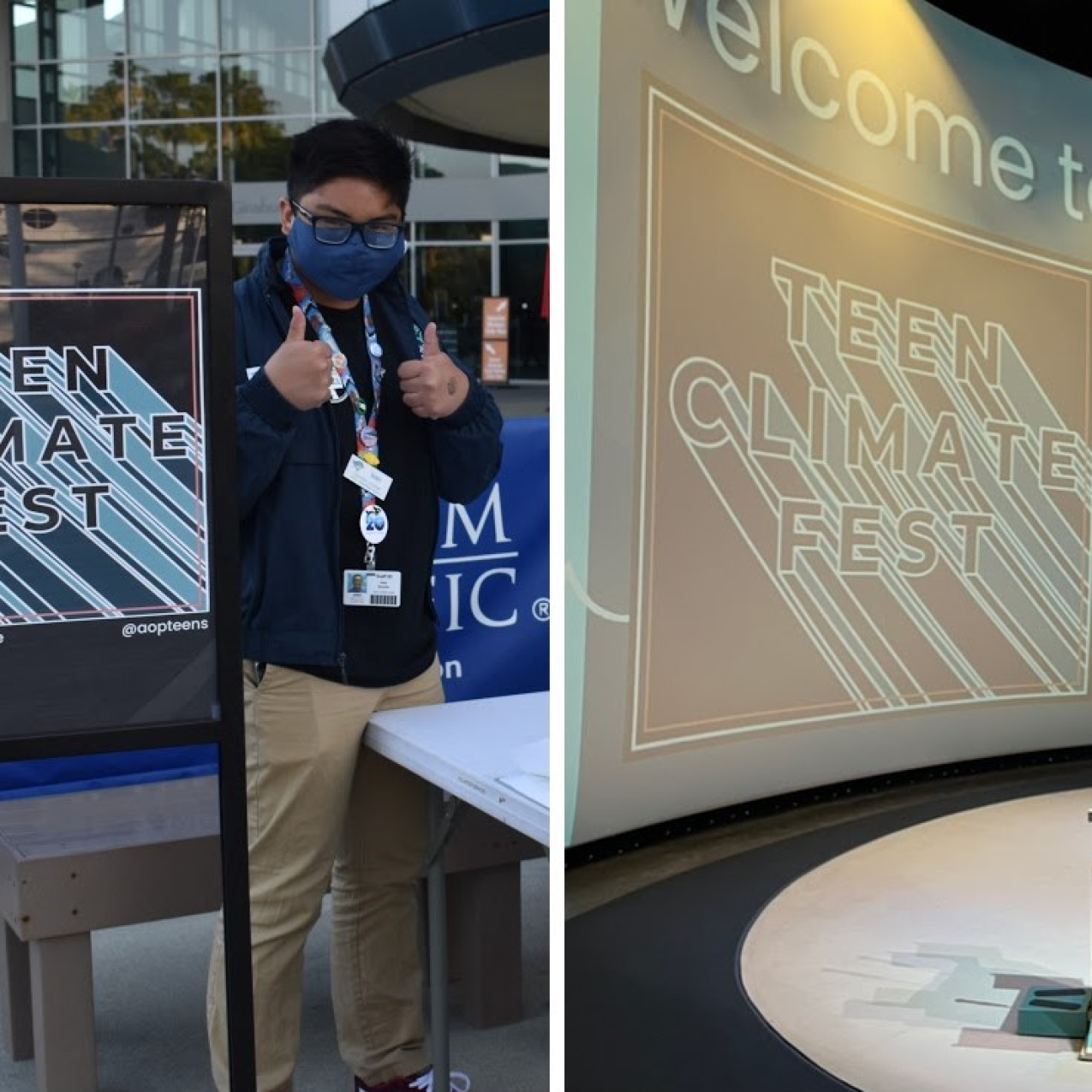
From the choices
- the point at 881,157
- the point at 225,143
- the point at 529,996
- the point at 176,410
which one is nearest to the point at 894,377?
the point at 881,157

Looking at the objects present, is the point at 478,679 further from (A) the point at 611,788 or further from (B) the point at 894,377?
(B) the point at 894,377

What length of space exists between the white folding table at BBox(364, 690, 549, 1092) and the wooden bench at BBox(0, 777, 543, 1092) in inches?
7.2

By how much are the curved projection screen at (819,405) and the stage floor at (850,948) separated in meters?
0.11

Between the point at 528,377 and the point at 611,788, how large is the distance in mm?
9285

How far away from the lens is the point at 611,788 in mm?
2488

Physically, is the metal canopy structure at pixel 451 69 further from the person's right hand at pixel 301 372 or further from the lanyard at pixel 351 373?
the person's right hand at pixel 301 372

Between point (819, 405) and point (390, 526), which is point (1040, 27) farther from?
point (390, 526)

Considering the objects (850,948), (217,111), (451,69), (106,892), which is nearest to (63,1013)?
(106,892)

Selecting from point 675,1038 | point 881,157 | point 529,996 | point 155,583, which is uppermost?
point 881,157

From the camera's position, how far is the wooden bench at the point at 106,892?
91.3 inches

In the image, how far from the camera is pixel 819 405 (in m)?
2.64

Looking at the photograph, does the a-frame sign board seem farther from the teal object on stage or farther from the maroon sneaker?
the teal object on stage

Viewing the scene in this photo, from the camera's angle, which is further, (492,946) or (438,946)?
(492,946)

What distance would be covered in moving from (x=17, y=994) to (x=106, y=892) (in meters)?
0.38
